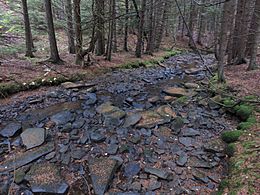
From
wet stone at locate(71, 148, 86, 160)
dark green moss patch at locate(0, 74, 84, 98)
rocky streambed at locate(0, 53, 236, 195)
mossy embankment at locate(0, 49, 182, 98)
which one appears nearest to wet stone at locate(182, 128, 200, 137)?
rocky streambed at locate(0, 53, 236, 195)

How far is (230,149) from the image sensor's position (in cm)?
539

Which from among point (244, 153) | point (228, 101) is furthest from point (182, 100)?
point (244, 153)

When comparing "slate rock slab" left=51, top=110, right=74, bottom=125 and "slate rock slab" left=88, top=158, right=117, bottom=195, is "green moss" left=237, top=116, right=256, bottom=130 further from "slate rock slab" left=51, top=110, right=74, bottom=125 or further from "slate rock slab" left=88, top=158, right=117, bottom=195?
"slate rock slab" left=51, top=110, right=74, bottom=125

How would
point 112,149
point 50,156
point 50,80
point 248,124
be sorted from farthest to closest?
point 50,80 → point 248,124 → point 112,149 → point 50,156

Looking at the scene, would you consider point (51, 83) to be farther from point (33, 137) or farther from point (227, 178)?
point (227, 178)

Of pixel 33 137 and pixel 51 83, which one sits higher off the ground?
pixel 51 83

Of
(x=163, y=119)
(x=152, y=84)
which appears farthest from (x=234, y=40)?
(x=163, y=119)

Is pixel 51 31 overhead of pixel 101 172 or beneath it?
overhead

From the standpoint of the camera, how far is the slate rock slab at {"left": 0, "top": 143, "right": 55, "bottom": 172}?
4.88 metres

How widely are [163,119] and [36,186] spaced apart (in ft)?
13.2

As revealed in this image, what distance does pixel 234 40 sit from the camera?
45.6ft

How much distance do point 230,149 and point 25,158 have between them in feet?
15.6

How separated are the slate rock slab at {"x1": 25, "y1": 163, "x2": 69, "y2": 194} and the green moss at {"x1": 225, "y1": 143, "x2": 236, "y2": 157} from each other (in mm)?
3700

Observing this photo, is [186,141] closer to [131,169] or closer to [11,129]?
[131,169]
